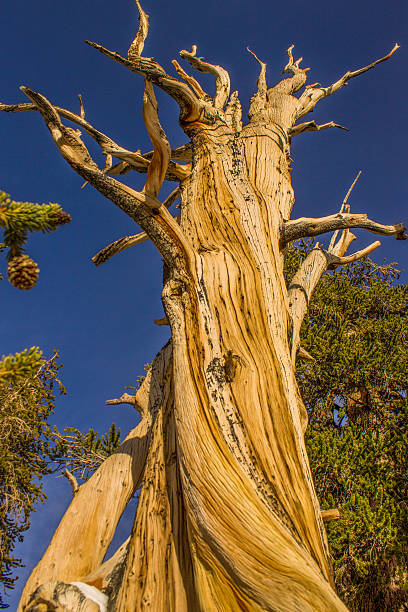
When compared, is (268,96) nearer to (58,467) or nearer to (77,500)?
(77,500)

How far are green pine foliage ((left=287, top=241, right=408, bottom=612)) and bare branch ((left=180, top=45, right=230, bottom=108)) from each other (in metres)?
3.98

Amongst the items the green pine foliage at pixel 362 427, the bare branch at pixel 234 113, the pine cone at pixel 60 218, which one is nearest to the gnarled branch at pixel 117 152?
the bare branch at pixel 234 113

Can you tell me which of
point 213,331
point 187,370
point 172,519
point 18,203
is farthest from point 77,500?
point 18,203

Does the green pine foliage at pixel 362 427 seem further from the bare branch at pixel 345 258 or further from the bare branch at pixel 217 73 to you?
the bare branch at pixel 217 73

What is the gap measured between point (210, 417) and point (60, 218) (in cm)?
154

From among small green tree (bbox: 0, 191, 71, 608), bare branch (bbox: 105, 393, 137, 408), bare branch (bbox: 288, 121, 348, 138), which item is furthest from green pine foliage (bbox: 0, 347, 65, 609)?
bare branch (bbox: 288, 121, 348, 138)

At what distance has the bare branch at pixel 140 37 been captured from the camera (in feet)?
13.2

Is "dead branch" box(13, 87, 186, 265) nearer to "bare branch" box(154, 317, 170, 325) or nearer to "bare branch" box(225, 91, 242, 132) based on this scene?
"bare branch" box(154, 317, 170, 325)

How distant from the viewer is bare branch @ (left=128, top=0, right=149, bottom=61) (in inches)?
158

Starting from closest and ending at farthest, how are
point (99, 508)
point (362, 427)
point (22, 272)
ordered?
point (22, 272), point (99, 508), point (362, 427)

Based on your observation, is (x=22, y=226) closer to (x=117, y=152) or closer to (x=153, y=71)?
(x=117, y=152)

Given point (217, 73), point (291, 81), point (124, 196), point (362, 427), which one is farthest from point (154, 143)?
point (362, 427)

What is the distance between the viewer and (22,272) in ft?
4.85

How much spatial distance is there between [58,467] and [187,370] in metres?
5.35
